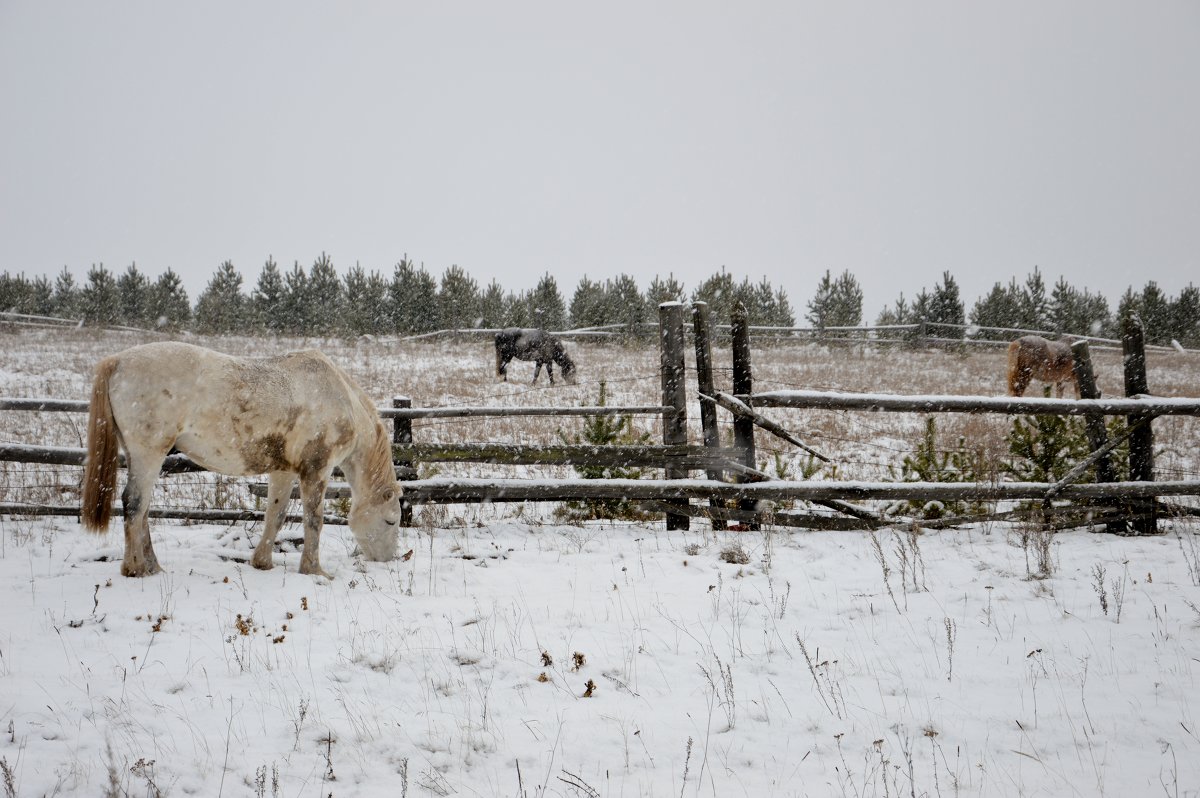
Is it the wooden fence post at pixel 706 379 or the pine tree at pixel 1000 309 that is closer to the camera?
the wooden fence post at pixel 706 379

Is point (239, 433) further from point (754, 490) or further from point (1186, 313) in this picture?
point (1186, 313)

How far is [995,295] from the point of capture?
36.2 metres

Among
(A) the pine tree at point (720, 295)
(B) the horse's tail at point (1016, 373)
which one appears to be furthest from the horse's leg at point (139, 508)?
(A) the pine tree at point (720, 295)

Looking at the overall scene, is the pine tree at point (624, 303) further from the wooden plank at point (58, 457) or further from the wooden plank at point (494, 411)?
the wooden plank at point (58, 457)

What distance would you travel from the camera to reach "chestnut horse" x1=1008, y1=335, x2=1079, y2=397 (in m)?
13.9

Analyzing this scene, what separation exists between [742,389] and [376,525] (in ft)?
12.2

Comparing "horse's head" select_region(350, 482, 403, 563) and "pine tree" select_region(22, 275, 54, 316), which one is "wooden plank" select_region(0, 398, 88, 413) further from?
"pine tree" select_region(22, 275, 54, 316)

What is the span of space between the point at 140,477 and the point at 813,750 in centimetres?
451

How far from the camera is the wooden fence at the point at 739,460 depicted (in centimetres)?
580

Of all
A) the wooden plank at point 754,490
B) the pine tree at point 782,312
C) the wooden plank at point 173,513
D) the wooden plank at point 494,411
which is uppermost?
the pine tree at point 782,312

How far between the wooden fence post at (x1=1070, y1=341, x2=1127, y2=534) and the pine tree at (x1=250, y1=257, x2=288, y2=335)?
37400mm

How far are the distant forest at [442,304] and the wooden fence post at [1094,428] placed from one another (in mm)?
28088

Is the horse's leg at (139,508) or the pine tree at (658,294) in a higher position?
the pine tree at (658,294)


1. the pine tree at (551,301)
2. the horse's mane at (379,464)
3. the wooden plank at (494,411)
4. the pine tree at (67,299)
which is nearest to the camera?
the horse's mane at (379,464)
